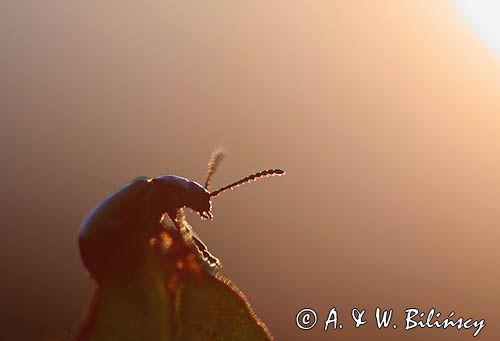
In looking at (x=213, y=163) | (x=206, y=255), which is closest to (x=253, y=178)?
(x=213, y=163)

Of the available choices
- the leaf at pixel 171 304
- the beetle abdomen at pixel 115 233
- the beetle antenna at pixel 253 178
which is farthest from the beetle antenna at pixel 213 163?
the leaf at pixel 171 304

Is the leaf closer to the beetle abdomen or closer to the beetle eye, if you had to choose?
the beetle abdomen

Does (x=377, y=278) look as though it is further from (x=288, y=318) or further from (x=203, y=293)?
(x=203, y=293)

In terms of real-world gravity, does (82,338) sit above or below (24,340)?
below

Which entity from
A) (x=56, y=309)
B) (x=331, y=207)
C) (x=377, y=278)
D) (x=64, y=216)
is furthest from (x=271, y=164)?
(x=56, y=309)

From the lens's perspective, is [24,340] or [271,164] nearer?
[24,340]

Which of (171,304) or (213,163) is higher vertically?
(213,163)

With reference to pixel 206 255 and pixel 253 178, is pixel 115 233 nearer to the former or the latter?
pixel 206 255
